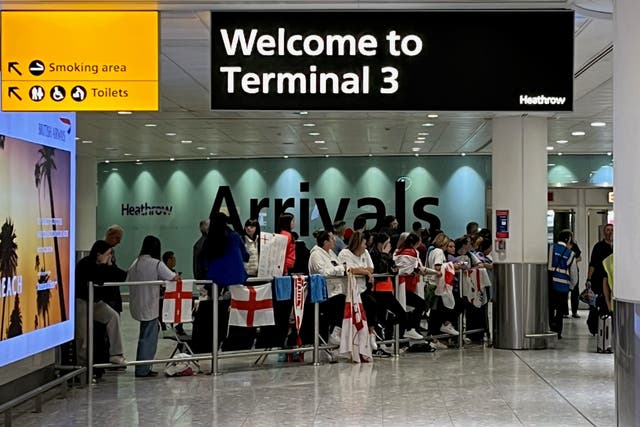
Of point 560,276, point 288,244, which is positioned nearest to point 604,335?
point 560,276

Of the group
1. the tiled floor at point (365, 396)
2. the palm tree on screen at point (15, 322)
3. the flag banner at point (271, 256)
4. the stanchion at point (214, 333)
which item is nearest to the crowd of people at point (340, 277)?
the stanchion at point (214, 333)

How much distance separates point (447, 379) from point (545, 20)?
16.6 ft

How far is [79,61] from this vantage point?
6.05 meters

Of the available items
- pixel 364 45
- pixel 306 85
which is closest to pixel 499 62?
→ pixel 364 45

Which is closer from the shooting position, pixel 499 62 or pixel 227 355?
pixel 499 62

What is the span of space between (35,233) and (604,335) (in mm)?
7703

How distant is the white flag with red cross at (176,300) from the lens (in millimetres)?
10016

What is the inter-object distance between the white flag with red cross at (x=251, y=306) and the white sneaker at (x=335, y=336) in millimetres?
1004

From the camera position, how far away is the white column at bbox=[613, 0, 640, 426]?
539 cm

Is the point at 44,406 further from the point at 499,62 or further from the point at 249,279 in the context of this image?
the point at 499,62

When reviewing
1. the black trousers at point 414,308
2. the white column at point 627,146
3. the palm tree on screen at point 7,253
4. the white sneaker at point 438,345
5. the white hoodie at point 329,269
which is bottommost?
the white sneaker at point 438,345

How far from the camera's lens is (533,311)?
41.8 feet

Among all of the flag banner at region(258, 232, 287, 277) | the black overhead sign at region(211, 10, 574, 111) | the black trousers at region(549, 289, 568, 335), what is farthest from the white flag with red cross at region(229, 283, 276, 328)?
the black trousers at region(549, 289, 568, 335)

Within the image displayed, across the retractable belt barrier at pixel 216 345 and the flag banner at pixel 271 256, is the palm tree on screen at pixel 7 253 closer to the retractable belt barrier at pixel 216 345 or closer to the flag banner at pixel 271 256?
the retractable belt barrier at pixel 216 345
